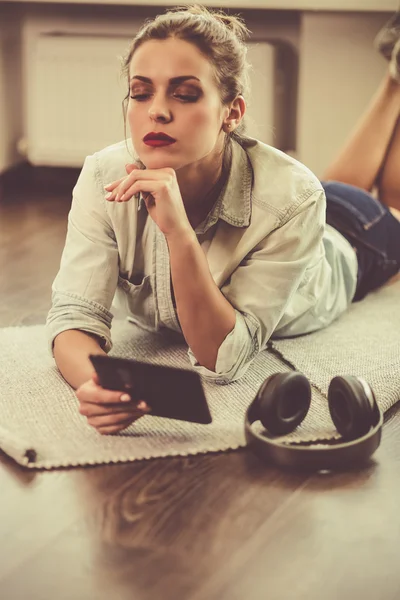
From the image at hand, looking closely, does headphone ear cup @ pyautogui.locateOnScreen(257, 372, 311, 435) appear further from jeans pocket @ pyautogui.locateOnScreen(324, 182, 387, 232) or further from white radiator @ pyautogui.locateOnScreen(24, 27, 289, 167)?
white radiator @ pyautogui.locateOnScreen(24, 27, 289, 167)

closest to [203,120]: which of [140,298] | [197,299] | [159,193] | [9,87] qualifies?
[159,193]

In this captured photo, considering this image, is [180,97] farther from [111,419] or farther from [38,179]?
[38,179]

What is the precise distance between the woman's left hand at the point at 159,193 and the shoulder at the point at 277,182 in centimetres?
20

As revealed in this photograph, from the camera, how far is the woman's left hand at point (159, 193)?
1316 millimetres

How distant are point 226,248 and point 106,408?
38cm

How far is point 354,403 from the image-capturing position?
1.29 metres

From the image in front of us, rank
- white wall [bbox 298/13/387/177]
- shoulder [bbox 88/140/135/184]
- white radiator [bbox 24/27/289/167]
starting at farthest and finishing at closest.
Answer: white radiator [bbox 24/27/289/167], white wall [bbox 298/13/387/177], shoulder [bbox 88/140/135/184]

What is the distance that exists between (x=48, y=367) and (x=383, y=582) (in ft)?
2.53

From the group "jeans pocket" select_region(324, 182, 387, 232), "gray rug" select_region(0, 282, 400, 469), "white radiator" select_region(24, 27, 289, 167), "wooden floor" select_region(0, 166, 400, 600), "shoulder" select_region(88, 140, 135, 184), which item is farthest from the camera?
"white radiator" select_region(24, 27, 289, 167)

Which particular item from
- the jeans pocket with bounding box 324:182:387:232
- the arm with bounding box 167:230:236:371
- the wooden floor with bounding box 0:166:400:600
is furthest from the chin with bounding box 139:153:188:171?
the jeans pocket with bounding box 324:182:387:232

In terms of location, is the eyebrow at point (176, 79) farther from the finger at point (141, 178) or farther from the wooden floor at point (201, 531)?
the wooden floor at point (201, 531)

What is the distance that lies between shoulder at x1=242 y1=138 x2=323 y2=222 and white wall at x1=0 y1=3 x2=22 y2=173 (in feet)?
5.60

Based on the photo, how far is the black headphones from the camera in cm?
128

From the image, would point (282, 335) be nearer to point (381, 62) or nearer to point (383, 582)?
point (383, 582)
